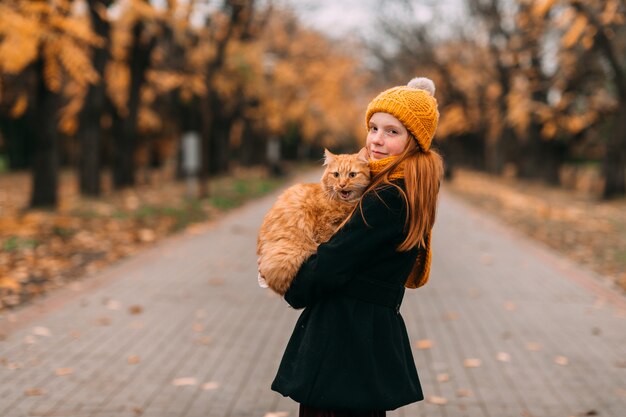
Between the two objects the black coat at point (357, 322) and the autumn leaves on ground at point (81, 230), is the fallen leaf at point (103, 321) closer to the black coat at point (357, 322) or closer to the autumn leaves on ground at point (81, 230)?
the autumn leaves on ground at point (81, 230)

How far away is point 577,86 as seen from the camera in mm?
26172

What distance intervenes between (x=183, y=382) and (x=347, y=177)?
3.40 m

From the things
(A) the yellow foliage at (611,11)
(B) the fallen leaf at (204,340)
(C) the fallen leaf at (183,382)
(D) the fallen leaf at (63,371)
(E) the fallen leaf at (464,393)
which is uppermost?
(A) the yellow foliage at (611,11)

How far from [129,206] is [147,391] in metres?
13.6

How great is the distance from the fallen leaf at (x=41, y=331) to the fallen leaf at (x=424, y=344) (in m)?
3.44

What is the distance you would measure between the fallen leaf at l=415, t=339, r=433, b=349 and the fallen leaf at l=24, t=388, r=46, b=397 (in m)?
3.24

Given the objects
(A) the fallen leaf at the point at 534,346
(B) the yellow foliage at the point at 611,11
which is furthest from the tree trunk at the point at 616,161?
(A) the fallen leaf at the point at 534,346

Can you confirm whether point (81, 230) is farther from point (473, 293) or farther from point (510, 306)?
point (510, 306)

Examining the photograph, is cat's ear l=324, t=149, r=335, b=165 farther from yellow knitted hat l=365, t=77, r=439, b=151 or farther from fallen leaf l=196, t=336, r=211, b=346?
fallen leaf l=196, t=336, r=211, b=346

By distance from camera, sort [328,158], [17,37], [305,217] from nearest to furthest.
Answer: [305,217], [328,158], [17,37]

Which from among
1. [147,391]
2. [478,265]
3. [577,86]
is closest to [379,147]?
[147,391]

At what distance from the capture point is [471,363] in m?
5.99

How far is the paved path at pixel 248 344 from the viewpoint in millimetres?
4996

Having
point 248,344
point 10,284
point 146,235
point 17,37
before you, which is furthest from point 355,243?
point 146,235
